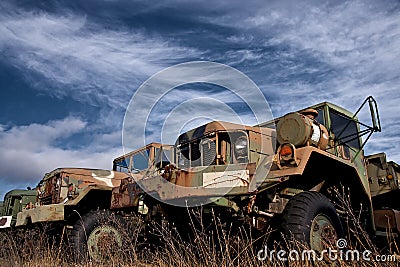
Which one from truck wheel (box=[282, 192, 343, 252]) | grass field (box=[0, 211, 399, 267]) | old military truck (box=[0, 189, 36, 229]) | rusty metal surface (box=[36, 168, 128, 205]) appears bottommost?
grass field (box=[0, 211, 399, 267])

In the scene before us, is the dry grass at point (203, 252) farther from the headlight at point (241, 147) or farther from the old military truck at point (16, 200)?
the old military truck at point (16, 200)

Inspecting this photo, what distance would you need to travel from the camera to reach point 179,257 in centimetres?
500

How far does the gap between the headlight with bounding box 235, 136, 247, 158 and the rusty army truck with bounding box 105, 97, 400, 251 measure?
1 cm

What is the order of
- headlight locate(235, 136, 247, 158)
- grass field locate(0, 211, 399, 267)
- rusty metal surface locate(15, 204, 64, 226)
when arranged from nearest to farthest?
grass field locate(0, 211, 399, 267) < headlight locate(235, 136, 247, 158) < rusty metal surface locate(15, 204, 64, 226)

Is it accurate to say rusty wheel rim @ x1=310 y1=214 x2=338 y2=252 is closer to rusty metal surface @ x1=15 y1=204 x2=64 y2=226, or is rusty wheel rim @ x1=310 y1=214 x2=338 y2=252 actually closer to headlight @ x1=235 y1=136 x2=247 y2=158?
headlight @ x1=235 y1=136 x2=247 y2=158

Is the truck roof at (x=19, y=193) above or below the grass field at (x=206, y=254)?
above

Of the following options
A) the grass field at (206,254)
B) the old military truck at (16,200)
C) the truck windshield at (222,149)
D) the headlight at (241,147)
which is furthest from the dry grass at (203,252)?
the old military truck at (16,200)

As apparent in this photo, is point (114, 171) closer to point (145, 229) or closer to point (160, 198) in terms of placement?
point (145, 229)

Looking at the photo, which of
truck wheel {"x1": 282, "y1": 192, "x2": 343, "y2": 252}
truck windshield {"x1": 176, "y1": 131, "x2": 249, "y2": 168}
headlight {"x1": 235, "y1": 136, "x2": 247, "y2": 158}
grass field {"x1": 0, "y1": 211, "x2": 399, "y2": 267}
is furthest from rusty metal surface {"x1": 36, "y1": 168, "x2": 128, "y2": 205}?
truck wheel {"x1": 282, "y1": 192, "x2": 343, "y2": 252}

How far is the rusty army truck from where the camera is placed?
5141mm

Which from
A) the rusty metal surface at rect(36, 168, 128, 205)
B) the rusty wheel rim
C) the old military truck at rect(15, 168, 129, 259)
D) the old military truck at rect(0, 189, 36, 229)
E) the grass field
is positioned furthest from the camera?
the old military truck at rect(0, 189, 36, 229)

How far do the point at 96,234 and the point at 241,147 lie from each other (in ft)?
9.91

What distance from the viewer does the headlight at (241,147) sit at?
6.09 metres

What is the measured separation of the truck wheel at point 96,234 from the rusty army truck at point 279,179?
1.04 ft
